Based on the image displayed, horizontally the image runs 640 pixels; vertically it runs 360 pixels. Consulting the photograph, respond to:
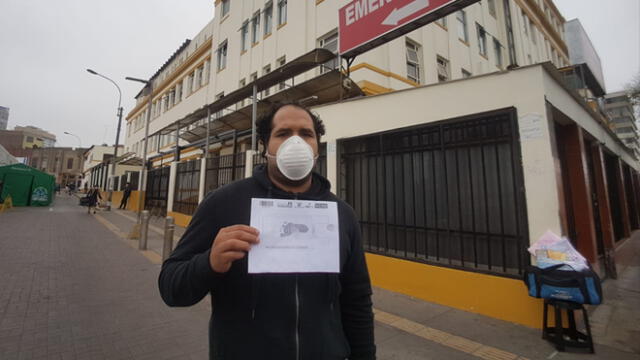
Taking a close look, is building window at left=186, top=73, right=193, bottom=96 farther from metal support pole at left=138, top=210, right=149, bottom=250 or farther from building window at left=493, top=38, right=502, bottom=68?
building window at left=493, top=38, right=502, bottom=68

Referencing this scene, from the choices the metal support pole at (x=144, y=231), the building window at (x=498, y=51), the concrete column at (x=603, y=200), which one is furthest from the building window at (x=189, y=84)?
the concrete column at (x=603, y=200)

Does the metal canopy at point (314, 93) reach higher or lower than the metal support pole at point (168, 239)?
higher

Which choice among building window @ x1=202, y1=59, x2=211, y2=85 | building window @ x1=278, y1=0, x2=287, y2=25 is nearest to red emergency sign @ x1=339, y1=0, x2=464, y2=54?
building window @ x1=278, y1=0, x2=287, y2=25

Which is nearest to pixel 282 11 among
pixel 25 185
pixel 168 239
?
pixel 168 239

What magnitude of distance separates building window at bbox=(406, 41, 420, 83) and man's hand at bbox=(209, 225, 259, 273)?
1098 cm

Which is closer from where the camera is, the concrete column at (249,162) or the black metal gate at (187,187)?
the concrete column at (249,162)

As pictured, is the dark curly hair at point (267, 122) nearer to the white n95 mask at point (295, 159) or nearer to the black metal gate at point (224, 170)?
the white n95 mask at point (295, 159)

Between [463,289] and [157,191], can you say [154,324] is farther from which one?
[157,191]

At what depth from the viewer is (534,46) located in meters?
18.3

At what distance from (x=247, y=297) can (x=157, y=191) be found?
727 inches

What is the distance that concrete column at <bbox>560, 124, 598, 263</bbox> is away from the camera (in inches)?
188

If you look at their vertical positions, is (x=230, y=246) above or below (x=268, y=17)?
below

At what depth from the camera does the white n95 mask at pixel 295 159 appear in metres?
1.43

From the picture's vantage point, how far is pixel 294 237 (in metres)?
1.21
